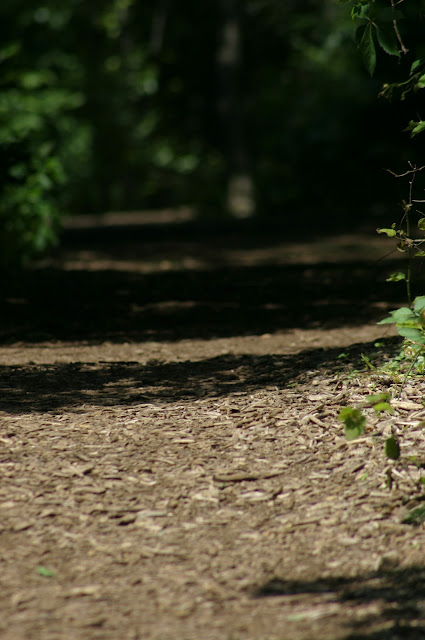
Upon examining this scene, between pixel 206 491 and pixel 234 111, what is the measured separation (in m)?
18.7

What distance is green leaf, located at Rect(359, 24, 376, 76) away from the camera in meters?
Result: 3.93

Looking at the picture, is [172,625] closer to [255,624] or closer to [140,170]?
[255,624]

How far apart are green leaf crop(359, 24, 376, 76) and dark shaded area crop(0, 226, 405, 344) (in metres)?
3.74

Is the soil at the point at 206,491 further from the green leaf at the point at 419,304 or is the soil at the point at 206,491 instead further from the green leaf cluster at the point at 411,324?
the green leaf at the point at 419,304

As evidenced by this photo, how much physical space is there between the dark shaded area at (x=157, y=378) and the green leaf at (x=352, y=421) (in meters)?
1.42

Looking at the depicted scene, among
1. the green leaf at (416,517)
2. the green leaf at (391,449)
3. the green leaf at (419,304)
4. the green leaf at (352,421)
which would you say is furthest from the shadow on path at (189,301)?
the green leaf at (416,517)

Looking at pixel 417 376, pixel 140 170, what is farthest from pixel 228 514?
pixel 140 170

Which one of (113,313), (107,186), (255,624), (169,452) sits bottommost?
(255,624)

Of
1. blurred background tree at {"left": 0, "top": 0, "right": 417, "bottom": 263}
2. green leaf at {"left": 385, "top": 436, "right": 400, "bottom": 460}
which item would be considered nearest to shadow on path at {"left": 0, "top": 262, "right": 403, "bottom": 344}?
blurred background tree at {"left": 0, "top": 0, "right": 417, "bottom": 263}

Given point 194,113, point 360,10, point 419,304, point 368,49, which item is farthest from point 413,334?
point 194,113

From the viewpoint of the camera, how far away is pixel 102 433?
441 centimetres

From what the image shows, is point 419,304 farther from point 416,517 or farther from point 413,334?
point 416,517

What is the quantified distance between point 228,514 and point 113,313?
16.1 feet

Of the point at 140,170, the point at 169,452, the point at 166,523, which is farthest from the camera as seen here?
the point at 140,170
